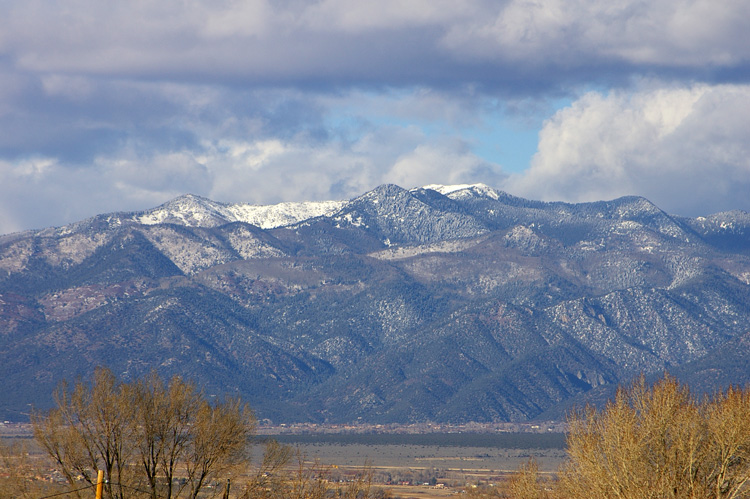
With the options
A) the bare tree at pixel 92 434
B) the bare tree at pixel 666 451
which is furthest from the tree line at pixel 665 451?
the bare tree at pixel 92 434

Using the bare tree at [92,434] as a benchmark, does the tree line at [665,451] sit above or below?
below

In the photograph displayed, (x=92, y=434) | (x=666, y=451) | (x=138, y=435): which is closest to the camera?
(x=666, y=451)

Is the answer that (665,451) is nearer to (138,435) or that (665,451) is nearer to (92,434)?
(138,435)

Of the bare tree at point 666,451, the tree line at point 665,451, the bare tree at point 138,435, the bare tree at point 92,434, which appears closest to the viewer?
the tree line at point 665,451

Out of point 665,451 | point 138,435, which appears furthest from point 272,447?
point 665,451

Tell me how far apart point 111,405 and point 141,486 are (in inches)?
262

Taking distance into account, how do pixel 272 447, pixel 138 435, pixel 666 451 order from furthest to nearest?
pixel 272 447
pixel 138 435
pixel 666 451

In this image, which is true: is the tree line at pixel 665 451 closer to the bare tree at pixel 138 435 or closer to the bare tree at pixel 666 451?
the bare tree at pixel 666 451

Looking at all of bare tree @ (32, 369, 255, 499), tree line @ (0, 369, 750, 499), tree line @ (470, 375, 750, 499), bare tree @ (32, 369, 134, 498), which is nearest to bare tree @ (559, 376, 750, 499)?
tree line @ (470, 375, 750, 499)

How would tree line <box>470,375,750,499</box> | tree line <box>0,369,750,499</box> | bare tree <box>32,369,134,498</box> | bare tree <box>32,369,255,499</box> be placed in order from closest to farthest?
tree line <box>470,375,750,499</box> < tree line <box>0,369,750,499</box> < bare tree <box>32,369,134,498</box> < bare tree <box>32,369,255,499</box>

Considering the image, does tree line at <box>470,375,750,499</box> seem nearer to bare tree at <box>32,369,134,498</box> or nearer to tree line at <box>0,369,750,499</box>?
tree line at <box>0,369,750,499</box>

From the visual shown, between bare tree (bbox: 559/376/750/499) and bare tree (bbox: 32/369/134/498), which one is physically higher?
bare tree (bbox: 32/369/134/498)

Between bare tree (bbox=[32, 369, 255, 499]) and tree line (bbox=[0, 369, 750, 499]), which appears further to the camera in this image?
bare tree (bbox=[32, 369, 255, 499])

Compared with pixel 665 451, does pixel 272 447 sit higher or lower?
higher
